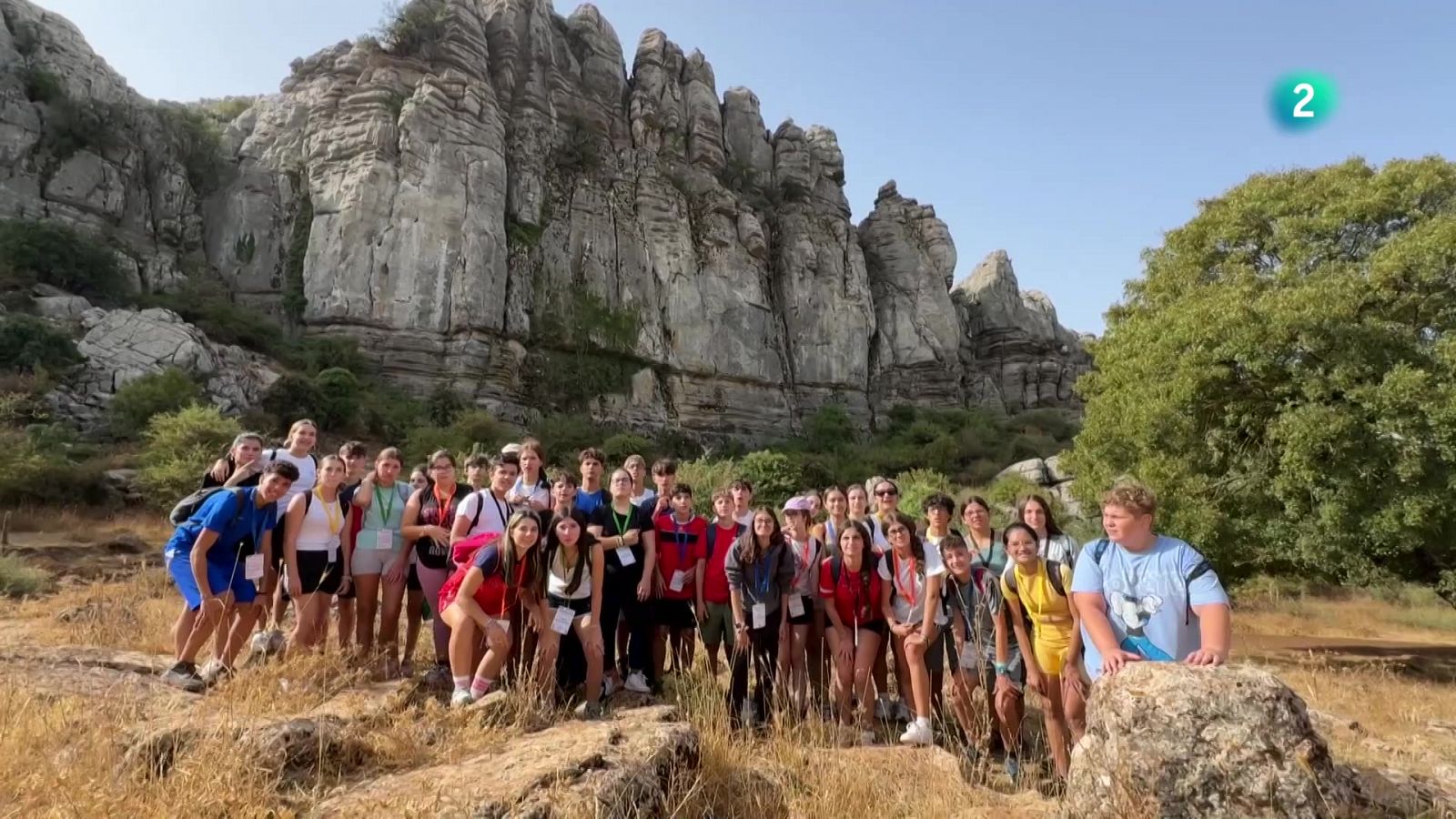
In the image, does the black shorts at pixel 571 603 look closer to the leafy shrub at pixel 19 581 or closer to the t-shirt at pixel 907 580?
the t-shirt at pixel 907 580

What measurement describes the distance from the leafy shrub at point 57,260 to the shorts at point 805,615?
32.6 metres

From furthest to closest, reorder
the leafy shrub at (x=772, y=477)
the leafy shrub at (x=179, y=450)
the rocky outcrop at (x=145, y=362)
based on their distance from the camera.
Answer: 1. the leafy shrub at (x=772, y=477)
2. the rocky outcrop at (x=145, y=362)
3. the leafy shrub at (x=179, y=450)

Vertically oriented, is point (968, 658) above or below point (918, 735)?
above

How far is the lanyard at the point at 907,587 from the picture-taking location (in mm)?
4809

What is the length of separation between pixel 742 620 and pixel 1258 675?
9.77ft

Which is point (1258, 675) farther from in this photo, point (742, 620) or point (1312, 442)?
point (1312, 442)

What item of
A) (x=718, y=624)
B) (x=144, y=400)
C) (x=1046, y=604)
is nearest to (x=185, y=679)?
(x=718, y=624)

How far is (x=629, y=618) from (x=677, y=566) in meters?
0.53

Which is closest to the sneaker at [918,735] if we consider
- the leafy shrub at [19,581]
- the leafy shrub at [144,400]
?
the leafy shrub at [19,581]

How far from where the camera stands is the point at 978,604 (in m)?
4.47

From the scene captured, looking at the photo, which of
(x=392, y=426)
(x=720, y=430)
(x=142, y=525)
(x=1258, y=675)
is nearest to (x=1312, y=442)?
(x=1258, y=675)

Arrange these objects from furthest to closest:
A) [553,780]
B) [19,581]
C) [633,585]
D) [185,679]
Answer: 1. [19,581]
2. [633,585]
3. [185,679]
4. [553,780]

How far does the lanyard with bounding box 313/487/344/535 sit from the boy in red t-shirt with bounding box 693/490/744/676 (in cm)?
236

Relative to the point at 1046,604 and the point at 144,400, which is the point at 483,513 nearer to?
the point at 1046,604
